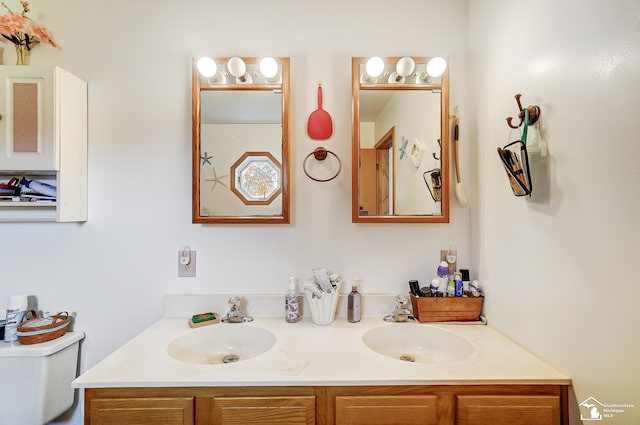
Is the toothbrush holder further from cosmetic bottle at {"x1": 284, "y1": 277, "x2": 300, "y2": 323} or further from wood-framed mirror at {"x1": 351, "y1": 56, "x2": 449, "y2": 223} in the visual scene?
wood-framed mirror at {"x1": 351, "y1": 56, "x2": 449, "y2": 223}

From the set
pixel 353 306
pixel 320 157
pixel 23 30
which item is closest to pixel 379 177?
pixel 320 157


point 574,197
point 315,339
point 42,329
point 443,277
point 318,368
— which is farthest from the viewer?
point 443,277

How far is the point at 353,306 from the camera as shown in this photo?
1.38 meters

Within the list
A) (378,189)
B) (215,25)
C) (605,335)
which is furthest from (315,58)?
(605,335)

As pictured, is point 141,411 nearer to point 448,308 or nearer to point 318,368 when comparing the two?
point 318,368

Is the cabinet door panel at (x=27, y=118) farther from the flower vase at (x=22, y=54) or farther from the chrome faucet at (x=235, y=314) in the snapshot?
the chrome faucet at (x=235, y=314)

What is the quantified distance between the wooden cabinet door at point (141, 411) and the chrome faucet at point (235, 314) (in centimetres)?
47

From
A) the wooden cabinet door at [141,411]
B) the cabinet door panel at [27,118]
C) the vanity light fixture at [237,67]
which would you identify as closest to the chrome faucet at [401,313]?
the wooden cabinet door at [141,411]

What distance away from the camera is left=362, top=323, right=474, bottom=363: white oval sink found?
1.27 meters

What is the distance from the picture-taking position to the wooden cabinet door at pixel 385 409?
0.91 meters

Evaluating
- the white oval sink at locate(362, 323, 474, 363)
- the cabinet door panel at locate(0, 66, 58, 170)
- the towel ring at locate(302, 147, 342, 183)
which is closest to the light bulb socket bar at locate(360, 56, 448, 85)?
the towel ring at locate(302, 147, 342, 183)

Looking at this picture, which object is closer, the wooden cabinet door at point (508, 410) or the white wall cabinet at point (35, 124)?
the wooden cabinet door at point (508, 410)

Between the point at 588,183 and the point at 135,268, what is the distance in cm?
181

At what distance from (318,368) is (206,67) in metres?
1.37
